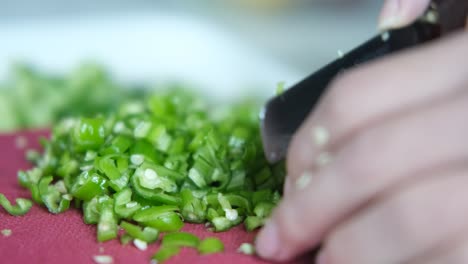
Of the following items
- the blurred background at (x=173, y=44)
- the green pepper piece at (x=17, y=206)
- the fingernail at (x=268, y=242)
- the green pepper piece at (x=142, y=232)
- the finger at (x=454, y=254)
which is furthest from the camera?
the blurred background at (x=173, y=44)

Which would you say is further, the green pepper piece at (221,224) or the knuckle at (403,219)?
the green pepper piece at (221,224)

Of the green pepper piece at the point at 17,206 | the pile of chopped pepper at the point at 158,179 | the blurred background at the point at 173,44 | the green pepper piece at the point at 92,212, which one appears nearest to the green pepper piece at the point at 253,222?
the pile of chopped pepper at the point at 158,179

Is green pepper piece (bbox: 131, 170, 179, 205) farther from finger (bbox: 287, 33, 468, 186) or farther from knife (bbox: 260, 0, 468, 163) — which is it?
finger (bbox: 287, 33, 468, 186)

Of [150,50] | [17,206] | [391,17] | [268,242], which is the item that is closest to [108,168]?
[17,206]

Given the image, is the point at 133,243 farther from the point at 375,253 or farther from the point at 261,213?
the point at 375,253

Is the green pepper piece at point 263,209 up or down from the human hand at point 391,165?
down

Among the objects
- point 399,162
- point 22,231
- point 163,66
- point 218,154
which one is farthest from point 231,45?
point 399,162

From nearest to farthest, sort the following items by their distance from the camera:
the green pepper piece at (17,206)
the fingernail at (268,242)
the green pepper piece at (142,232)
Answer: the fingernail at (268,242)
the green pepper piece at (142,232)
the green pepper piece at (17,206)

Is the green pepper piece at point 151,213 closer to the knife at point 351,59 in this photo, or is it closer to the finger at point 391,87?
the knife at point 351,59
